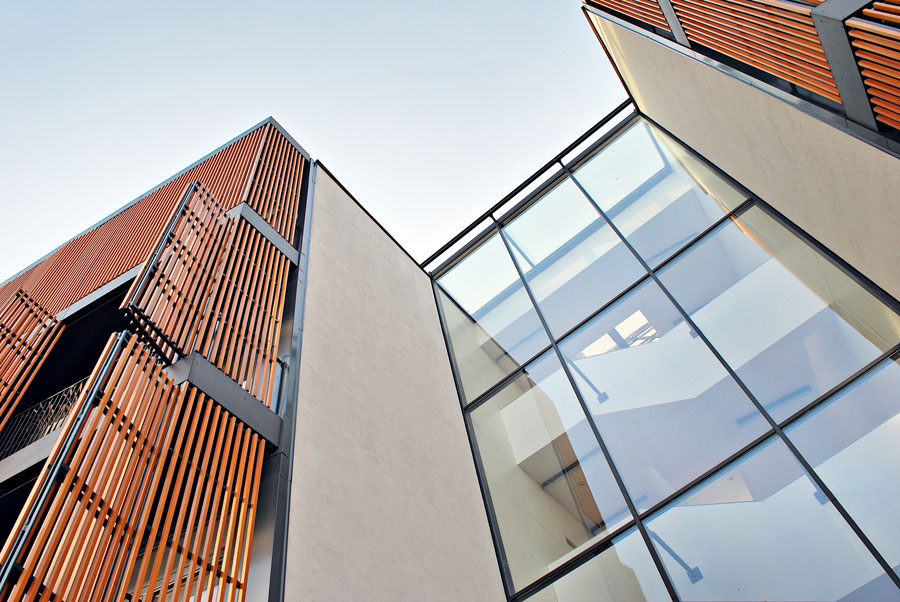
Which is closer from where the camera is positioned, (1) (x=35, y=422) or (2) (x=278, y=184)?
(1) (x=35, y=422)

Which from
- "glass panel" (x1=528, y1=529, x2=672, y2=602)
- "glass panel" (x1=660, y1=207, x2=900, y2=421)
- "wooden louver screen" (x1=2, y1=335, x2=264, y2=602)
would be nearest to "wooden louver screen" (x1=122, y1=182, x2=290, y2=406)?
"wooden louver screen" (x1=2, y1=335, x2=264, y2=602)

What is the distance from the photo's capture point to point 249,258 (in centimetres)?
759

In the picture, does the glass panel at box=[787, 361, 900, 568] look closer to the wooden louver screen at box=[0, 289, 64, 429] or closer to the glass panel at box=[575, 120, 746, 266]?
the glass panel at box=[575, 120, 746, 266]

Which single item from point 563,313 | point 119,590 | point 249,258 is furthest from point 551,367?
point 119,590

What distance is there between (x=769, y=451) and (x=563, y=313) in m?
3.43

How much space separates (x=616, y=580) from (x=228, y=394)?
412cm

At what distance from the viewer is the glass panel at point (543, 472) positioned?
248 inches

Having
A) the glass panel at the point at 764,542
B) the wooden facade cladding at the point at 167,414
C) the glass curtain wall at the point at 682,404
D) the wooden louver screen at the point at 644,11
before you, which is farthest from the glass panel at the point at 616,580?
the wooden louver screen at the point at 644,11

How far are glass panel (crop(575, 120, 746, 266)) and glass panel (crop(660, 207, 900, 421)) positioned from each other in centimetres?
44

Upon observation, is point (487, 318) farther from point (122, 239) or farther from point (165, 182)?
point (165, 182)

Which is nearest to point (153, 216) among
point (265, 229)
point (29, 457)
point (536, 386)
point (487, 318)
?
point (265, 229)

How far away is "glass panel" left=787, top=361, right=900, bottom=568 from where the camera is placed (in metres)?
4.69

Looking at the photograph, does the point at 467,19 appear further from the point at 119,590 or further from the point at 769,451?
the point at 119,590

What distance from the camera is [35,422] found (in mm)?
8227
